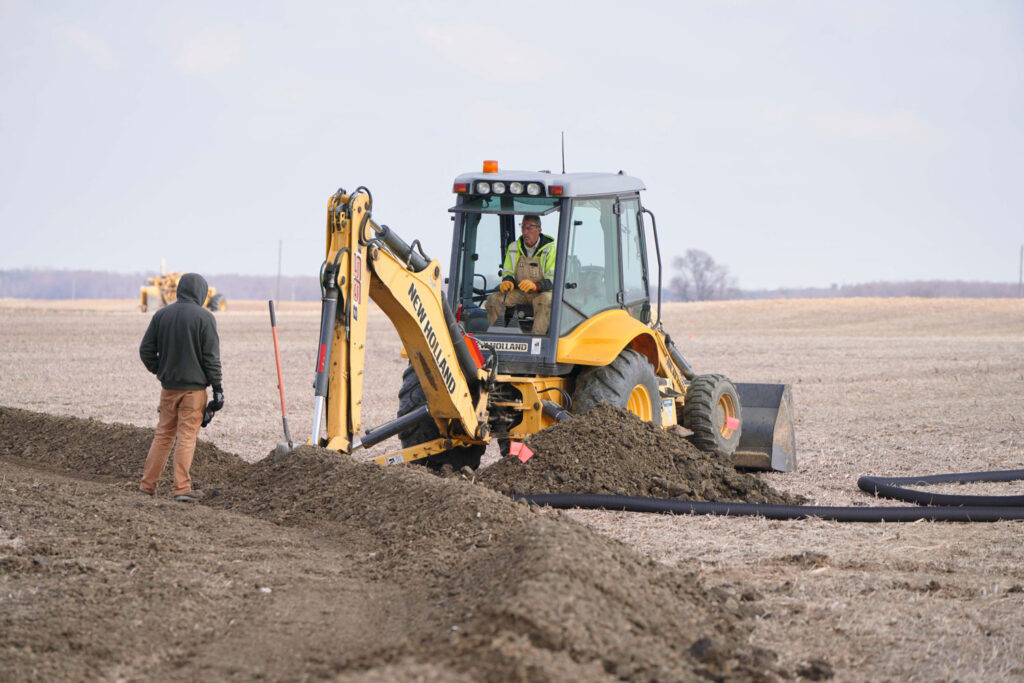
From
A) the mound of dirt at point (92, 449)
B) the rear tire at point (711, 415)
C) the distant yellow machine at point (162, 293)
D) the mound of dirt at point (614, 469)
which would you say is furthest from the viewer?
the distant yellow machine at point (162, 293)

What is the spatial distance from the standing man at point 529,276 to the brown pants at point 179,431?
285 cm

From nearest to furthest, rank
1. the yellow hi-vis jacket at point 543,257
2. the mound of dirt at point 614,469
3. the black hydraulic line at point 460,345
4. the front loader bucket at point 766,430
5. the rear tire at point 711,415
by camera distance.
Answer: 1. the mound of dirt at point 614,469
2. the black hydraulic line at point 460,345
3. the yellow hi-vis jacket at point 543,257
4. the rear tire at point 711,415
5. the front loader bucket at point 766,430

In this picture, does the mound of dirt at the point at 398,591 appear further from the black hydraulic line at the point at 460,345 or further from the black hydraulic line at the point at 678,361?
the black hydraulic line at the point at 678,361

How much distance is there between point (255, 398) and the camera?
17.2 metres

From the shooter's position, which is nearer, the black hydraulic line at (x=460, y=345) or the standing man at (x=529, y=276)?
the black hydraulic line at (x=460, y=345)

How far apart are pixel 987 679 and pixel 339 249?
4.83 metres

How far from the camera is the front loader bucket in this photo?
10.5 metres

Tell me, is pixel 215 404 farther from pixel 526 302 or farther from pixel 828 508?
pixel 828 508

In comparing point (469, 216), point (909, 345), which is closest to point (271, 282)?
point (909, 345)

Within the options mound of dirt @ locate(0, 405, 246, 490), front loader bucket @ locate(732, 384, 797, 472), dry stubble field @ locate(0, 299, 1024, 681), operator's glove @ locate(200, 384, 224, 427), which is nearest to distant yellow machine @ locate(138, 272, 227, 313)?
dry stubble field @ locate(0, 299, 1024, 681)

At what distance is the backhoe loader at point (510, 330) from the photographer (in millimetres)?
7766

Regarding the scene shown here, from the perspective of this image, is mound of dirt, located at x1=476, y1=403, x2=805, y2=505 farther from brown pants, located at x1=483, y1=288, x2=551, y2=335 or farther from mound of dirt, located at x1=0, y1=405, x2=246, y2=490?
mound of dirt, located at x1=0, y1=405, x2=246, y2=490

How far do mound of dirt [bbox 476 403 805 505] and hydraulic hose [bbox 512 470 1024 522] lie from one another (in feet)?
0.86

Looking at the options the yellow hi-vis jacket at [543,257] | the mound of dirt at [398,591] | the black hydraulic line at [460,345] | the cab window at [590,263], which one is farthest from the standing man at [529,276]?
the mound of dirt at [398,591]
